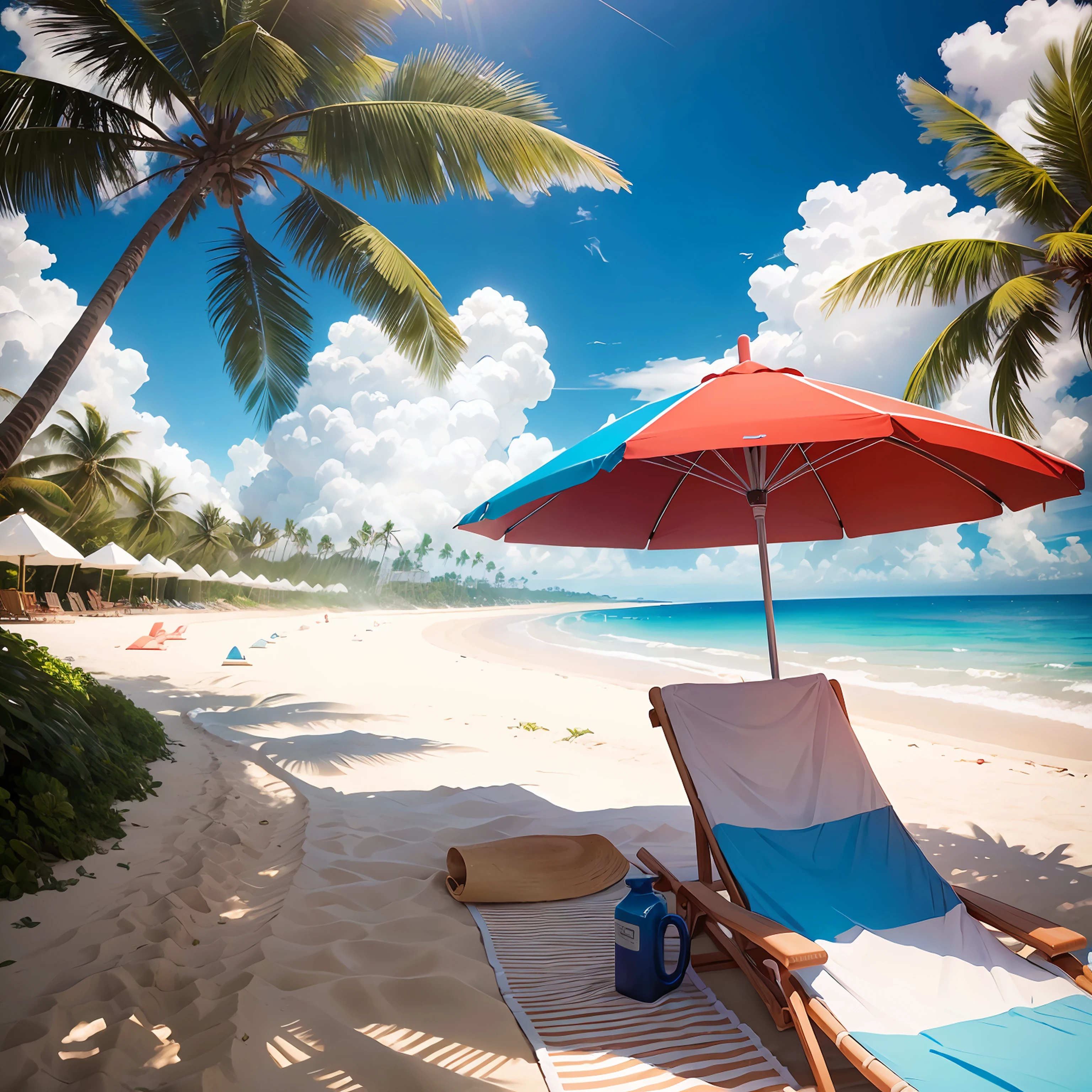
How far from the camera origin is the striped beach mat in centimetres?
167

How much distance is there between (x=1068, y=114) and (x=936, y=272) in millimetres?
1730

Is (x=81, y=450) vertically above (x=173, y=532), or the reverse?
(x=81, y=450)

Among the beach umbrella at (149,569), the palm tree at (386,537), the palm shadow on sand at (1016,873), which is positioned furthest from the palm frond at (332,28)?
the palm tree at (386,537)

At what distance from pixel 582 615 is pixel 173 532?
152 feet

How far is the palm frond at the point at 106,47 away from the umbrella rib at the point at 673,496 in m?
5.83

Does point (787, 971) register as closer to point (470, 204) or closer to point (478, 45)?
point (478, 45)

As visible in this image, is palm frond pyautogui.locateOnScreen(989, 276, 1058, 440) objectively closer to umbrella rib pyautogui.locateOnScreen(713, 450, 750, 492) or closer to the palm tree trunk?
umbrella rib pyautogui.locateOnScreen(713, 450, 750, 492)

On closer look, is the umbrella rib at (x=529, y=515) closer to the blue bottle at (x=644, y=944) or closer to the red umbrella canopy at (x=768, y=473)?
the red umbrella canopy at (x=768, y=473)

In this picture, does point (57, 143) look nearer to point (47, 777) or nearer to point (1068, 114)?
point (47, 777)

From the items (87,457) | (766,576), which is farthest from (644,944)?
(87,457)

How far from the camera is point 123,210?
3088 cm

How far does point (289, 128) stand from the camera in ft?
23.3

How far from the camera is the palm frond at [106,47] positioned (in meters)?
5.39

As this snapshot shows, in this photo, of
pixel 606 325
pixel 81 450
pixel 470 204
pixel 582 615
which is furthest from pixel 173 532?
pixel 582 615
